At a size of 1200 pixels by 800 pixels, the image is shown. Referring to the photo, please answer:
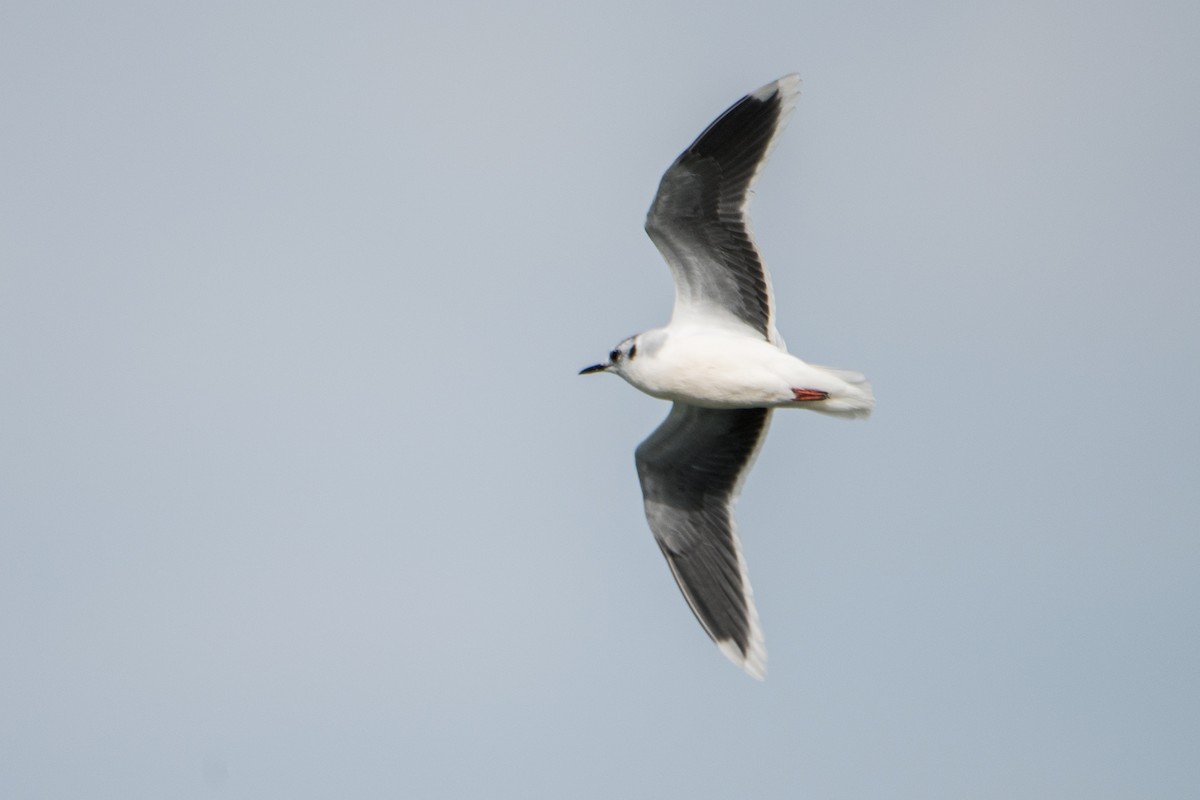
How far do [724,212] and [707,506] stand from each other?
7.50ft

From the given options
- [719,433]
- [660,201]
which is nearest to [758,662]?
[719,433]

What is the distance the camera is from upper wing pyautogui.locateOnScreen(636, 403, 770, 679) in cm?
1381

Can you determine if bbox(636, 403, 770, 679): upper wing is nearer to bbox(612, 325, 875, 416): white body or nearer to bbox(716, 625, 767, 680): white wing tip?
→ bbox(716, 625, 767, 680): white wing tip

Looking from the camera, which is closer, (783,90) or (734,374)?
(734,374)

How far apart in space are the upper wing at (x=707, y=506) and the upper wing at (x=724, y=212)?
0.93 metres

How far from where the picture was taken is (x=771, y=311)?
13.4 m

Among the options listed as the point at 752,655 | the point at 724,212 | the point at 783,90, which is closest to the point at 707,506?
the point at 752,655

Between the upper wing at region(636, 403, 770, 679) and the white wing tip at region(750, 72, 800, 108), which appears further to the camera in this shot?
the upper wing at region(636, 403, 770, 679)

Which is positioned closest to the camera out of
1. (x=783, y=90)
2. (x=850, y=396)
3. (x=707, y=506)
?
(x=850, y=396)

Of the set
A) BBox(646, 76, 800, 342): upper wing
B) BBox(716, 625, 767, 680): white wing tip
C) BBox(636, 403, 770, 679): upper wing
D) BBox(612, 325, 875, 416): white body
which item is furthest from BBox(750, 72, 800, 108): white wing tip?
BBox(716, 625, 767, 680): white wing tip

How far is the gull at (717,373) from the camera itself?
Result: 13039 mm

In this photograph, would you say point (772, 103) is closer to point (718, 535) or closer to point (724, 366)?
point (724, 366)

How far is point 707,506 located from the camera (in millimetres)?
14016

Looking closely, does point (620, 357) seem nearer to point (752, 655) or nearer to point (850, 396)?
point (850, 396)
